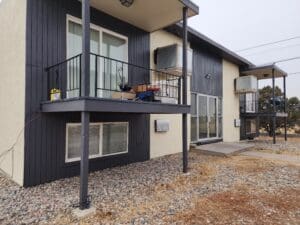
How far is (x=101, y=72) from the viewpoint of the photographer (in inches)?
217

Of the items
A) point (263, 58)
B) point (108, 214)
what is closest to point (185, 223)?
point (108, 214)

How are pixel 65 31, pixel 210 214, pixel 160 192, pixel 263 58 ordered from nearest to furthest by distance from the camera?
1. pixel 210 214
2. pixel 160 192
3. pixel 65 31
4. pixel 263 58

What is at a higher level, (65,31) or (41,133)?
(65,31)

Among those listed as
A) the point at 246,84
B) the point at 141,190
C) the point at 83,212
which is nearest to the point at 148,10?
the point at 141,190

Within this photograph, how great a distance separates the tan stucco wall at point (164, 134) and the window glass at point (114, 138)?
114 cm

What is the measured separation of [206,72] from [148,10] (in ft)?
16.3

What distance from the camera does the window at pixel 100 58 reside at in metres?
4.98

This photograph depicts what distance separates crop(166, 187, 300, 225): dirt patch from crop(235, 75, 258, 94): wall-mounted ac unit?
8079mm

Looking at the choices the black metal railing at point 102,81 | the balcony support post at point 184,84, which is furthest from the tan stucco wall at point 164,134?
the balcony support post at point 184,84

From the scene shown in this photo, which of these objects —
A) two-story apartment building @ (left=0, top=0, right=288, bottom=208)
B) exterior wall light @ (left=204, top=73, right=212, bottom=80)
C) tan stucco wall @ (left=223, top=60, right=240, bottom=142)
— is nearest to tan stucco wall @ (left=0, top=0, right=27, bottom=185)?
two-story apartment building @ (left=0, top=0, right=288, bottom=208)

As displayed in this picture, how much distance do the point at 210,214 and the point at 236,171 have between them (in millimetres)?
2760

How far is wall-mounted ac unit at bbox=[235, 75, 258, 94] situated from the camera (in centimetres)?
1112

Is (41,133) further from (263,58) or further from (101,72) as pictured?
(263,58)

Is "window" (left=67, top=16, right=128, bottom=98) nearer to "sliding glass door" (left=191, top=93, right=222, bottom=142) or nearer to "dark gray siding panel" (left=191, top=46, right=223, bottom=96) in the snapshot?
"dark gray siding panel" (left=191, top=46, right=223, bottom=96)
